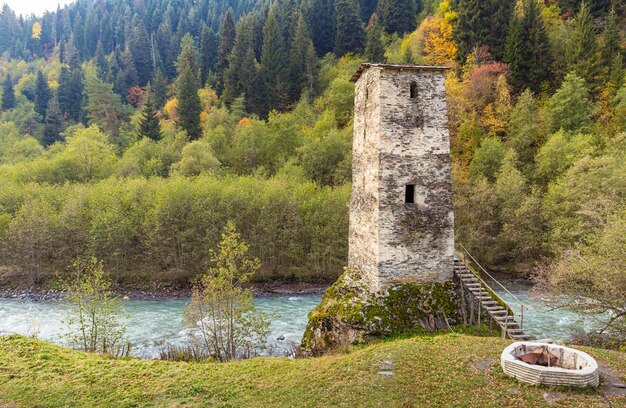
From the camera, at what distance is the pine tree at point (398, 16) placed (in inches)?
2442

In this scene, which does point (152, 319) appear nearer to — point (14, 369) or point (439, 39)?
point (14, 369)

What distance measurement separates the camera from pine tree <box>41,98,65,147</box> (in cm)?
6222

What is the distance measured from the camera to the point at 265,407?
443 inches

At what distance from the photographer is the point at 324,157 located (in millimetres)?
42188

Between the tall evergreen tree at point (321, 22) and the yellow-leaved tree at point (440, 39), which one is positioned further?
the tall evergreen tree at point (321, 22)

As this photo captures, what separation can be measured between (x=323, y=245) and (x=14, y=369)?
23.5 m

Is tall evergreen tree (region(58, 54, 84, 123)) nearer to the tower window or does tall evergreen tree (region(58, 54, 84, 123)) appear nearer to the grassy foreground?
the grassy foreground

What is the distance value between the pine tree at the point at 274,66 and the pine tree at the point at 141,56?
109 feet

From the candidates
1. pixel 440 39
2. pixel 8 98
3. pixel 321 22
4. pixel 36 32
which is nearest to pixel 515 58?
pixel 440 39

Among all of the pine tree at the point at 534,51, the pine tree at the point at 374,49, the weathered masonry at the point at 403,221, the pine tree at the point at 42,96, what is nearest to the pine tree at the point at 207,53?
the pine tree at the point at 42,96

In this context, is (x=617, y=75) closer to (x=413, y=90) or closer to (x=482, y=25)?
(x=482, y=25)

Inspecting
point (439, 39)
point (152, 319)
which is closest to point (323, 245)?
point (152, 319)

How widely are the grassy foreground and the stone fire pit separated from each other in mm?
251

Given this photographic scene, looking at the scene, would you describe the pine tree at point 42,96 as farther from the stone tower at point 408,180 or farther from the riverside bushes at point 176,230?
the stone tower at point 408,180
